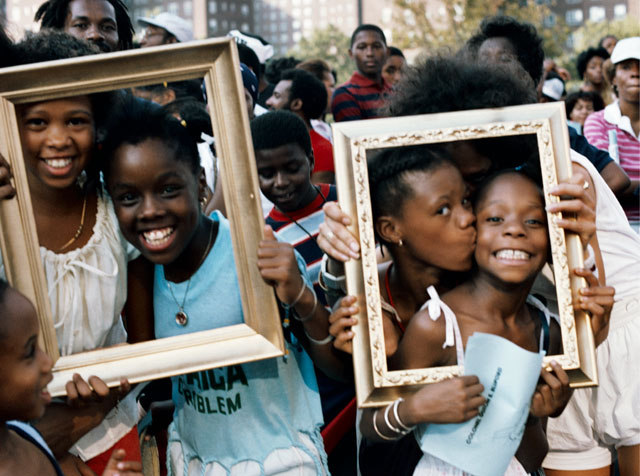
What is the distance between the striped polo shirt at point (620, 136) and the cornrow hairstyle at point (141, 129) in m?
3.55

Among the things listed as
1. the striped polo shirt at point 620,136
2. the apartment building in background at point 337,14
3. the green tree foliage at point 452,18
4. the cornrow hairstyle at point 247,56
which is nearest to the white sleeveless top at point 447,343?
the striped polo shirt at point 620,136

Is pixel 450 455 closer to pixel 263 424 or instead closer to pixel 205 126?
pixel 263 424

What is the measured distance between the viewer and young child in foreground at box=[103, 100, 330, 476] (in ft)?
6.66

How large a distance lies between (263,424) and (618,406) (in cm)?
128

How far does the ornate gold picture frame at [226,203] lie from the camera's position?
76.3 inches

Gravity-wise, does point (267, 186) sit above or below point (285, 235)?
above

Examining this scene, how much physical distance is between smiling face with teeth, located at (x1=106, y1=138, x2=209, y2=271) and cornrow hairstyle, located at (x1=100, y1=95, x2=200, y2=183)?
0.5 inches

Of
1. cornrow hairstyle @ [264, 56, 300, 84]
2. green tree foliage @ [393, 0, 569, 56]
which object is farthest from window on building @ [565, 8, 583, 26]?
cornrow hairstyle @ [264, 56, 300, 84]

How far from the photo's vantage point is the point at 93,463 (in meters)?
2.25

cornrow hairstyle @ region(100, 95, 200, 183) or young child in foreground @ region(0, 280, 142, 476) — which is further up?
cornrow hairstyle @ region(100, 95, 200, 183)

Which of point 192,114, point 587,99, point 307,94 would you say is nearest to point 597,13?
point 587,99

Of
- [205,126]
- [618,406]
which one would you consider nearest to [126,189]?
[205,126]

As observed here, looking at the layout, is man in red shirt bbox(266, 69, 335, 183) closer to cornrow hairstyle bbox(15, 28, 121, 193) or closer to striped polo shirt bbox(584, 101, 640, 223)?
striped polo shirt bbox(584, 101, 640, 223)

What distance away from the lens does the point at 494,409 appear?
1916 millimetres
